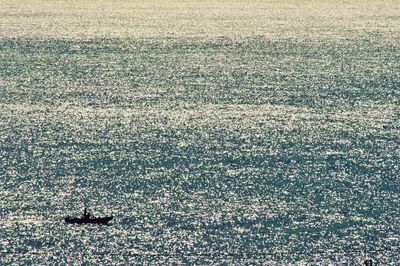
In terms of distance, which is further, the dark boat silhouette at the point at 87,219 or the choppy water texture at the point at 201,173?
the dark boat silhouette at the point at 87,219

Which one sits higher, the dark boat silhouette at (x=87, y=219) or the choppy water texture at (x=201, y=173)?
the dark boat silhouette at (x=87, y=219)

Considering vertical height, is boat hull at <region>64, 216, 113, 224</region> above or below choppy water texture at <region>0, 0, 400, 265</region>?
above

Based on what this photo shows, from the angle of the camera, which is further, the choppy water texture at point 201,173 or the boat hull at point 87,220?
the boat hull at point 87,220

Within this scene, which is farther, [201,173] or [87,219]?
[201,173]

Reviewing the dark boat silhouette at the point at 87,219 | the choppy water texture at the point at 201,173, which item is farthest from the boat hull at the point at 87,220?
the choppy water texture at the point at 201,173

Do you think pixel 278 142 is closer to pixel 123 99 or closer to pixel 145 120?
pixel 145 120

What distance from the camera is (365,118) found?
153125 millimetres

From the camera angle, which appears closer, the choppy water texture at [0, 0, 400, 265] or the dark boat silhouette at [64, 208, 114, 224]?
the choppy water texture at [0, 0, 400, 265]

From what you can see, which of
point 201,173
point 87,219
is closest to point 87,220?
point 87,219

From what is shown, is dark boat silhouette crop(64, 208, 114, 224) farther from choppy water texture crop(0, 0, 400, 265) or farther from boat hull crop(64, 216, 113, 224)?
choppy water texture crop(0, 0, 400, 265)

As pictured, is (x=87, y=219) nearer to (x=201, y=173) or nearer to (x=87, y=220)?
(x=87, y=220)

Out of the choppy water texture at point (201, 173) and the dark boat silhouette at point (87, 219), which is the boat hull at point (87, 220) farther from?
the choppy water texture at point (201, 173)

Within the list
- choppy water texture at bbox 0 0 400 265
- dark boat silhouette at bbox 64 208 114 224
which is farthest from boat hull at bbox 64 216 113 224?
choppy water texture at bbox 0 0 400 265

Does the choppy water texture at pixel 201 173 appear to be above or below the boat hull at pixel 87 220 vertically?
below
